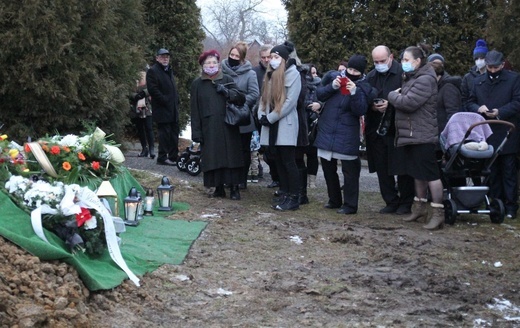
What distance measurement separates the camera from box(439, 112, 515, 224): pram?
28.7 feet

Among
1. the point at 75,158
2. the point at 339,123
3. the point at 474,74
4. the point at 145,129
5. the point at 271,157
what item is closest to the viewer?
the point at 75,158

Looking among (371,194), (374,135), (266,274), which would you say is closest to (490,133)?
(374,135)

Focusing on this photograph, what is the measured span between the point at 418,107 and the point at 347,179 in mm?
1410

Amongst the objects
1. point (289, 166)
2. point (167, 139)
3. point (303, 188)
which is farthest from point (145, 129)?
point (289, 166)

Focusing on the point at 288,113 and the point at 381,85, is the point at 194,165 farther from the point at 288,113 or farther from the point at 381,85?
the point at 381,85

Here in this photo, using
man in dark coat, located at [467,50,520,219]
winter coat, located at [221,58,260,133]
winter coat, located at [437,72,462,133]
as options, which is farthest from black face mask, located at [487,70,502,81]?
winter coat, located at [221,58,260,133]

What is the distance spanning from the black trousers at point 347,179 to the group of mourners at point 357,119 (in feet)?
0.04

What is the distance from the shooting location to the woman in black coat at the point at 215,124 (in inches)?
387

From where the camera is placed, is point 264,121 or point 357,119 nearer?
point 357,119

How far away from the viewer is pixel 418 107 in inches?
335

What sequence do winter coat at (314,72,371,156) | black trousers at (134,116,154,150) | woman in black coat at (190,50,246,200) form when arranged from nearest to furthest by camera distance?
winter coat at (314,72,371,156), woman in black coat at (190,50,246,200), black trousers at (134,116,154,150)

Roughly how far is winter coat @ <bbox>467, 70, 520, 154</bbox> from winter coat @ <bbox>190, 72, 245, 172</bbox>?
284 cm

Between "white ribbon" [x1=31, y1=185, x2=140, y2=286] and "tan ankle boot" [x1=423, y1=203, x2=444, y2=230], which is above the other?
"white ribbon" [x1=31, y1=185, x2=140, y2=286]

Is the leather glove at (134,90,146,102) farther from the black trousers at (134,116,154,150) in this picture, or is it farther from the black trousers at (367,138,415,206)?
the black trousers at (367,138,415,206)
